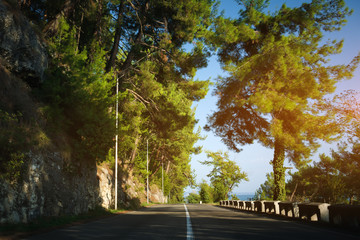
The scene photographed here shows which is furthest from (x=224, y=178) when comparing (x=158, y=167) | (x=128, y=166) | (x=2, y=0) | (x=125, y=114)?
(x=2, y=0)

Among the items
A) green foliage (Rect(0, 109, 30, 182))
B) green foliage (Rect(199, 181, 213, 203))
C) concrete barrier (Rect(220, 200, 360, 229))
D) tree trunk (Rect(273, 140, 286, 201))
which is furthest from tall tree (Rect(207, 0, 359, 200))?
green foliage (Rect(199, 181, 213, 203))

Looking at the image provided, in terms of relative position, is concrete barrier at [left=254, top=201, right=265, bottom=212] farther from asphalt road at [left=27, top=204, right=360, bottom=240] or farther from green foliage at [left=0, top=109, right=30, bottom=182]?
green foliage at [left=0, top=109, right=30, bottom=182]

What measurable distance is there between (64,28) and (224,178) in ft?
150

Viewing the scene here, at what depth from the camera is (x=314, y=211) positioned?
1165cm

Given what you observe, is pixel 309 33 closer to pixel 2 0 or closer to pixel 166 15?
pixel 166 15

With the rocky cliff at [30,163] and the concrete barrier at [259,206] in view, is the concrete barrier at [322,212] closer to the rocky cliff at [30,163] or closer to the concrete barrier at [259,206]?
the concrete barrier at [259,206]

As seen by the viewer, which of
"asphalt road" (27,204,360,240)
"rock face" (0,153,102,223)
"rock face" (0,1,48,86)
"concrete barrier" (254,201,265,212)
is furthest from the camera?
"concrete barrier" (254,201,265,212)

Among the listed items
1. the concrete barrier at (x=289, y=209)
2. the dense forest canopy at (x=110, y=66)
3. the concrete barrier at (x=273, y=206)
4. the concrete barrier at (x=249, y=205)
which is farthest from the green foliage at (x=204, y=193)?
the concrete barrier at (x=289, y=209)

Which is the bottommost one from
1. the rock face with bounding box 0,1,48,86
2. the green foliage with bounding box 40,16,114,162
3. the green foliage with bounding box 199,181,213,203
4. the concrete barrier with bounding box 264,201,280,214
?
the green foliage with bounding box 199,181,213,203

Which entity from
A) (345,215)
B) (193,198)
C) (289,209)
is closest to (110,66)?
(289,209)

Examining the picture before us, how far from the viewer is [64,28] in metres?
17.8

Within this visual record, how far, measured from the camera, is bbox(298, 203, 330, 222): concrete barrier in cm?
1084

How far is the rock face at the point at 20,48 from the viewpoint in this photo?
13.2m

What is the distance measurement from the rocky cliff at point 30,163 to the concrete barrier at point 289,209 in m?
10.6
